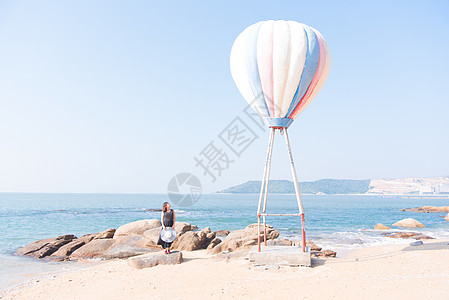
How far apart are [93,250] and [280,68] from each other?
40.4 feet

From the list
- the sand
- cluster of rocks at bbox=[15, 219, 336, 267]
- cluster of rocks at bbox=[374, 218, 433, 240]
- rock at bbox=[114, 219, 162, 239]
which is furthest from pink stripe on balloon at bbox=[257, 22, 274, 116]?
cluster of rocks at bbox=[374, 218, 433, 240]

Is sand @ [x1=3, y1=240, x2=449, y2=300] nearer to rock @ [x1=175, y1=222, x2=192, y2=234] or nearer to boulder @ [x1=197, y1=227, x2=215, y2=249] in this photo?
boulder @ [x1=197, y1=227, x2=215, y2=249]

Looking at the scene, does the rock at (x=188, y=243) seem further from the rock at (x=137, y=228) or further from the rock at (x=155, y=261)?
the rock at (x=155, y=261)

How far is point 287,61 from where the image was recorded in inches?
414

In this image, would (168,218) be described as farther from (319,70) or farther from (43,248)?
(43,248)

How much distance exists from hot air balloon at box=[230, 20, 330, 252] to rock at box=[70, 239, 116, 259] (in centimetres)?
917

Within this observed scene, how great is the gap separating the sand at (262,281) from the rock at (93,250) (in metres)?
4.95

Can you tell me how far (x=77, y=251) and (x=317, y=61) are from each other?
13971 mm

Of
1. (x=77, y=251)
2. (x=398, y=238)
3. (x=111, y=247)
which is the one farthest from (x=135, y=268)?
(x=398, y=238)

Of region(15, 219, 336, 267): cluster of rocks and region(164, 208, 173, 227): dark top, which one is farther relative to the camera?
region(15, 219, 336, 267): cluster of rocks

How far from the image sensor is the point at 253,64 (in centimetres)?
1081

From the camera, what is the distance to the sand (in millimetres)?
8016

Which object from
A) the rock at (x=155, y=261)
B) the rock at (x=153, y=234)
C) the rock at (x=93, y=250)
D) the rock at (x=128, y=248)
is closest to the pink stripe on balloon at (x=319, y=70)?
the rock at (x=155, y=261)

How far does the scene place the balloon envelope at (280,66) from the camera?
1051cm
